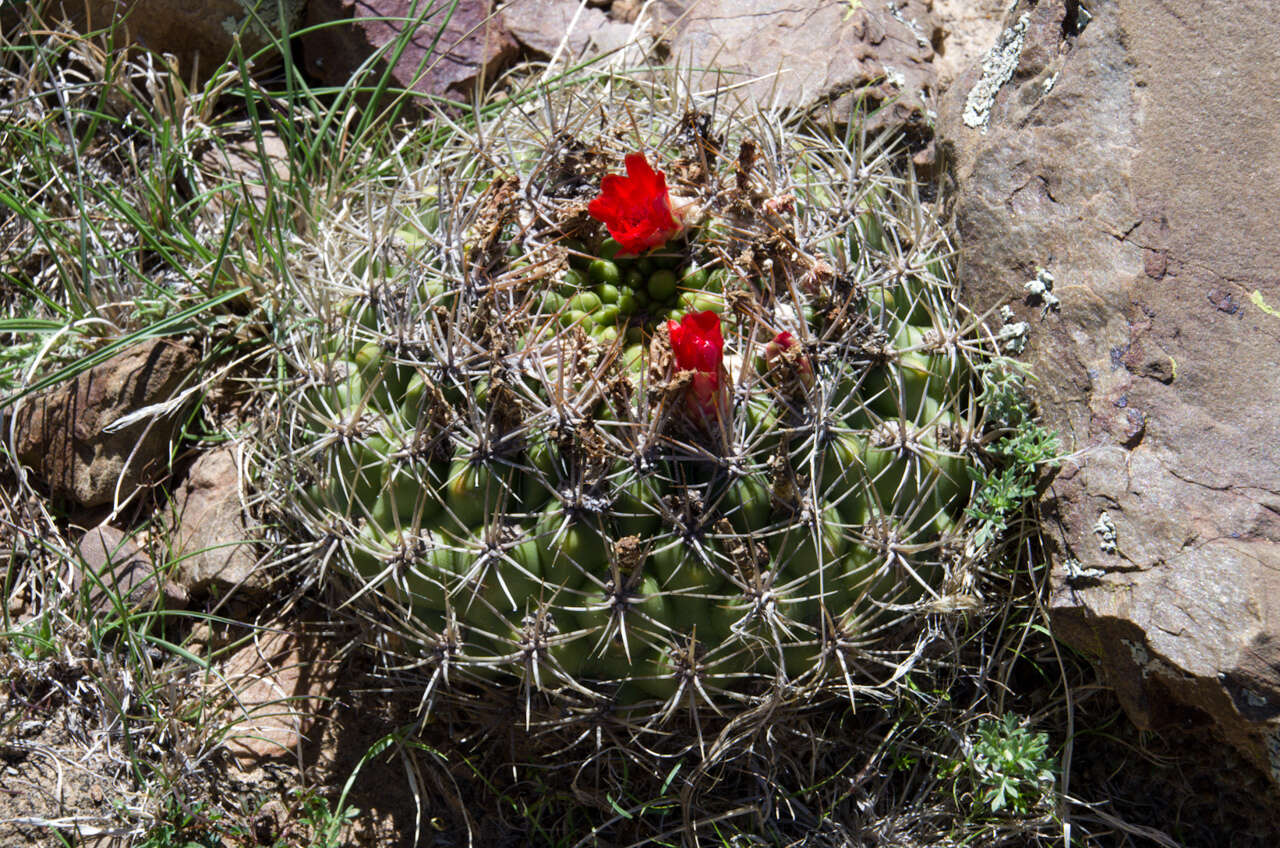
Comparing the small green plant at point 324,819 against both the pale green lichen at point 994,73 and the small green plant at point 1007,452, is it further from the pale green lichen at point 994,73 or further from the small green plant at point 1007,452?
the pale green lichen at point 994,73

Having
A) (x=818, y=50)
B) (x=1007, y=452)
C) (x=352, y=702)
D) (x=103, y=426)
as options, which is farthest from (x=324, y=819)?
(x=818, y=50)

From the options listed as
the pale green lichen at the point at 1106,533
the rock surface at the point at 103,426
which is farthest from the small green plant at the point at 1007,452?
the rock surface at the point at 103,426

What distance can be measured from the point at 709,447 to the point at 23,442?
7.10 feet

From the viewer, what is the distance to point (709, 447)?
7.22ft

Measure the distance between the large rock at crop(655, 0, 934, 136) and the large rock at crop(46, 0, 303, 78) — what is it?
54.9 inches

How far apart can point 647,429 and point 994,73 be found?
1.49m

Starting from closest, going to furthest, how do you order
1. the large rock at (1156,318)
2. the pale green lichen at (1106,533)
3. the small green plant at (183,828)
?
the large rock at (1156,318)
the pale green lichen at (1106,533)
the small green plant at (183,828)

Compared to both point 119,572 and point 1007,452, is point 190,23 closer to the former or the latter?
point 119,572

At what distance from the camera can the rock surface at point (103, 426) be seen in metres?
3.09

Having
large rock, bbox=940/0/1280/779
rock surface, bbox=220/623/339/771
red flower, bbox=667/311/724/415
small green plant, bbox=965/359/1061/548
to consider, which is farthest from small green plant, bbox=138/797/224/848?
large rock, bbox=940/0/1280/779

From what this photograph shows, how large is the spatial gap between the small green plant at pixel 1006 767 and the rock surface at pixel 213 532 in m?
1.92

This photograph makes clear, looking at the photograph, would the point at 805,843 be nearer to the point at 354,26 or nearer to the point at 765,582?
the point at 765,582

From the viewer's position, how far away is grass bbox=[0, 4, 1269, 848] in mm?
2600

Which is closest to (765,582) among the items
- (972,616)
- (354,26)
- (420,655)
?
(972,616)
